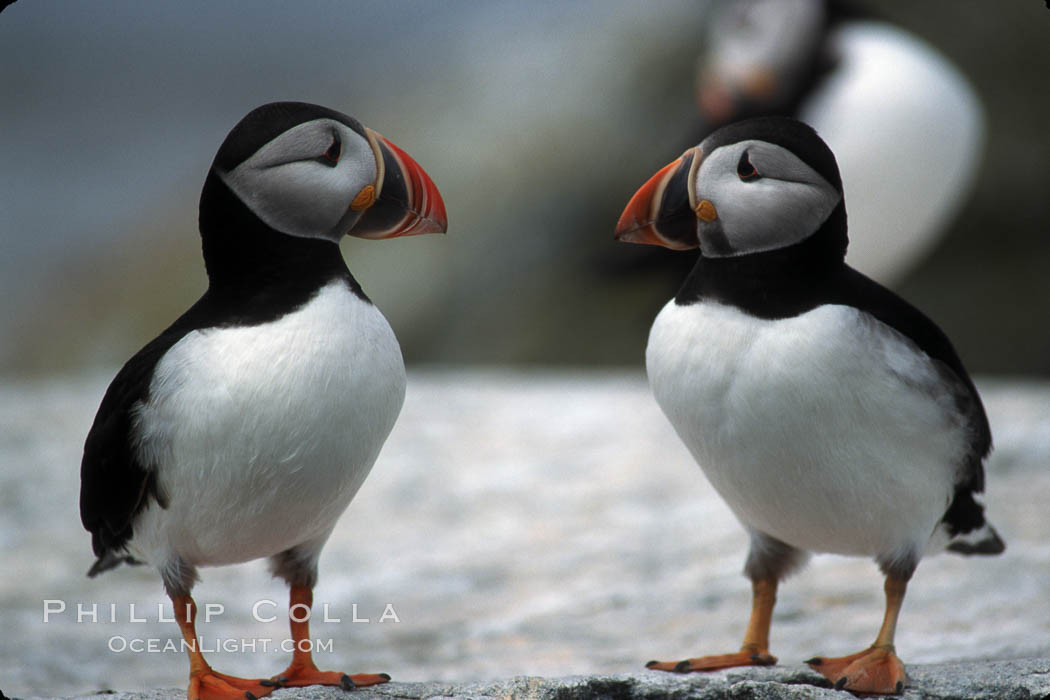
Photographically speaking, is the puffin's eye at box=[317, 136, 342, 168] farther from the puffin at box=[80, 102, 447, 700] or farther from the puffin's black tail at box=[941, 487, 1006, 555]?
the puffin's black tail at box=[941, 487, 1006, 555]

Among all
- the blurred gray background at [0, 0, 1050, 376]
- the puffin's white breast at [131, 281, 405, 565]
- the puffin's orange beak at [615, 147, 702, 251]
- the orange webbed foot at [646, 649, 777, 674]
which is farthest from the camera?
the blurred gray background at [0, 0, 1050, 376]

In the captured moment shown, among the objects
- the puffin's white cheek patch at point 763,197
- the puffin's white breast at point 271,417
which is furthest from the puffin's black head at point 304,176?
the puffin's white cheek patch at point 763,197

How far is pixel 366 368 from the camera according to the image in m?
2.14

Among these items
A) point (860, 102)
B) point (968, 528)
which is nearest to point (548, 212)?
point (860, 102)

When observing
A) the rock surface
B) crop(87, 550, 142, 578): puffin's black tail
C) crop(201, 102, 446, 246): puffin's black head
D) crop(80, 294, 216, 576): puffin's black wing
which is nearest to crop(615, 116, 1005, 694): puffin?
the rock surface

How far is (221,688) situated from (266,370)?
0.62 meters

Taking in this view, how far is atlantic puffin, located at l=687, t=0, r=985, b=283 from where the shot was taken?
4.94 m

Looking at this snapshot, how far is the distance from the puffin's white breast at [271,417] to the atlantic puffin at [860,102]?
314cm

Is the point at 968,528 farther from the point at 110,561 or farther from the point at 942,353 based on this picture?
the point at 110,561

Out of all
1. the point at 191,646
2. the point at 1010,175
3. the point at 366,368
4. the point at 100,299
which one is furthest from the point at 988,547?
the point at 100,299

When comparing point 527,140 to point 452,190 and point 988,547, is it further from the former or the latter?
point 988,547

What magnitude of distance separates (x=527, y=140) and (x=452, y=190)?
0.64 metres

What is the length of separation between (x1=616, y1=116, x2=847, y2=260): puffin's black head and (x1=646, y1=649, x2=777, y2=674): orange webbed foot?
89cm

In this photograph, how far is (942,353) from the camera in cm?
241
